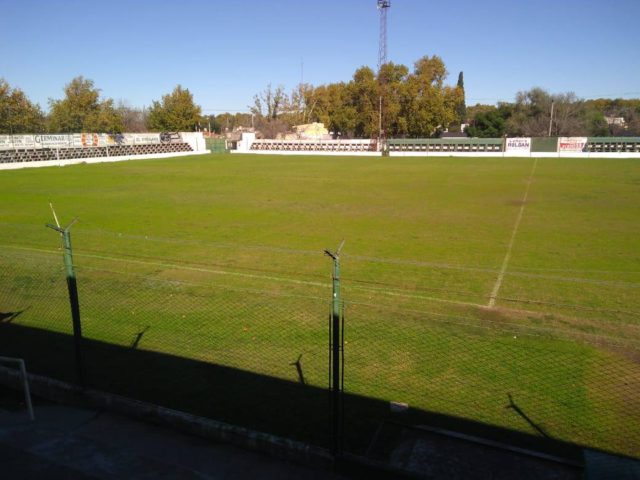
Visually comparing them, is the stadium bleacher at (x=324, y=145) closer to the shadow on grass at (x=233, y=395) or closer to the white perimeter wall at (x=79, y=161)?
the white perimeter wall at (x=79, y=161)

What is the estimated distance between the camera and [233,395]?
6.40 meters

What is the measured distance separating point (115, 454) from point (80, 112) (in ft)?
229

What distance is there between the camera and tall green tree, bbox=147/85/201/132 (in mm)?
78000

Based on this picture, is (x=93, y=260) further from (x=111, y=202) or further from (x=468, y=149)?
(x=468, y=149)

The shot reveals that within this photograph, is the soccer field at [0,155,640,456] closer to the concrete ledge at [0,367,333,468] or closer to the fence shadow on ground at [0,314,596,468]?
the fence shadow on ground at [0,314,596,468]

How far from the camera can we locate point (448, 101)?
7912 centimetres

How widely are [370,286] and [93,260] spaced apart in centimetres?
753

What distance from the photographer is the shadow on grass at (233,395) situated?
5.59 metres

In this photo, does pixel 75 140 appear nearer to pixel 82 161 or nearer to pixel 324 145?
pixel 82 161

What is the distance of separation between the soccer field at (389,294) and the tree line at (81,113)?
Answer: 39.2 meters

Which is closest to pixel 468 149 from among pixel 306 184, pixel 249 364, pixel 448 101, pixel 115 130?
pixel 448 101

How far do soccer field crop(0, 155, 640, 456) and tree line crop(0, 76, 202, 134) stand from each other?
1545 inches

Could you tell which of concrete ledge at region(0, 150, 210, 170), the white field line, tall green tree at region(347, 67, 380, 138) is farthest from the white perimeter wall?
the white field line

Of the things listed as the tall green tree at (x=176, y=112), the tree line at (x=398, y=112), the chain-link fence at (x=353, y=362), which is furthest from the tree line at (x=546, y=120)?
the chain-link fence at (x=353, y=362)
